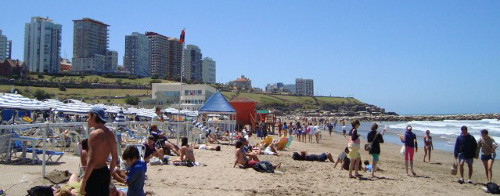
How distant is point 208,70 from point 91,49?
137 feet

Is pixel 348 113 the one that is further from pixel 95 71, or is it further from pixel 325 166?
pixel 325 166

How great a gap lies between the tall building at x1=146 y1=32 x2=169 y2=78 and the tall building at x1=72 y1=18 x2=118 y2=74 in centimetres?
1295

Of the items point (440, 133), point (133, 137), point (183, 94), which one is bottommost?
point (440, 133)

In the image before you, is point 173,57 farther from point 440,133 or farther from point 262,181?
point 262,181

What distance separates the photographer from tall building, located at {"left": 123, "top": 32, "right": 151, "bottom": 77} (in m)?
135

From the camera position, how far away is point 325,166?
11.5 meters

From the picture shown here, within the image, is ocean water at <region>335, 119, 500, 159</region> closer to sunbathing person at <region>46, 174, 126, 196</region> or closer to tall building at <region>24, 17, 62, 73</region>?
sunbathing person at <region>46, 174, 126, 196</region>

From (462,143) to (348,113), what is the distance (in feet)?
372

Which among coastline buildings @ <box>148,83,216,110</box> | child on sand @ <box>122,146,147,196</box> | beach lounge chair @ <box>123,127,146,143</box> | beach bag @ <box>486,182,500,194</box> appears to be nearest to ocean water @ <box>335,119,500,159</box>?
beach bag @ <box>486,182,500,194</box>

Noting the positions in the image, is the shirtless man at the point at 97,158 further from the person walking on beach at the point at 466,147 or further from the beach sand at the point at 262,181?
the person walking on beach at the point at 466,147

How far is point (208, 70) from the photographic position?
149000mm

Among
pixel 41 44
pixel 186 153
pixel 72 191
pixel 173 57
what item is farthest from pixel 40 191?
pixel 173 57

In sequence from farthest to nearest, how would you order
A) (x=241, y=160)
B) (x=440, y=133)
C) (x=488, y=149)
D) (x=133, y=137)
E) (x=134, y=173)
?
(x=440, y=133) → (x=133, y=137) → (x=241, y=160) → (x=488, y=149) → (x=134, y=173)

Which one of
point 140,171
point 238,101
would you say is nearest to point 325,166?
point 140,171
